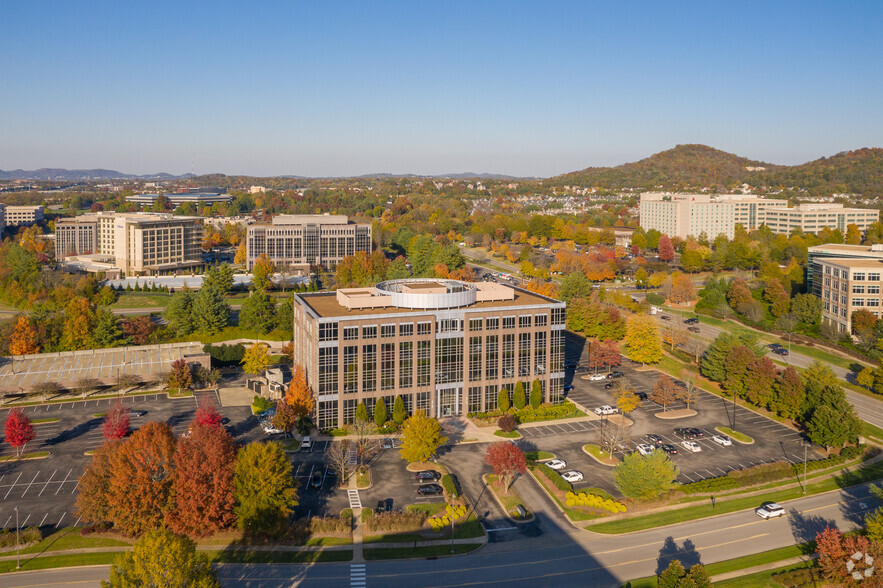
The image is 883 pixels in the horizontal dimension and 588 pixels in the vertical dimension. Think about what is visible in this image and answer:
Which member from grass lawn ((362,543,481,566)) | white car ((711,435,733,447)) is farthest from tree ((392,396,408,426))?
white car ((711,435,733,447))

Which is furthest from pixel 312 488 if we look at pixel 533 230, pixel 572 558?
pixel 533 230

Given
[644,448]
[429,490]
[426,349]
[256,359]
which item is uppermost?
[426,349]

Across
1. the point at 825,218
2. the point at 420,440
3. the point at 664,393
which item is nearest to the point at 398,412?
the point at 420,440

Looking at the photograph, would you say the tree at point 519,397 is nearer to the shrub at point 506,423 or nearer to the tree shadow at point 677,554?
the shrub at point 506,423

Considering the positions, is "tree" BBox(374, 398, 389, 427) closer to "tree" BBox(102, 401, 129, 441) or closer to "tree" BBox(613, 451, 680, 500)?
"tree" BBox(102, 401, 129, 441)

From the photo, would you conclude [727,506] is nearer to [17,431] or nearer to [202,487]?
[202,487]

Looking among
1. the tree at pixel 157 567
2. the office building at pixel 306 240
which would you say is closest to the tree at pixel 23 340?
the tree at pixel 157 567

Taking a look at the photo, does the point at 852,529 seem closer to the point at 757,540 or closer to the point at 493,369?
the point at 757,540
